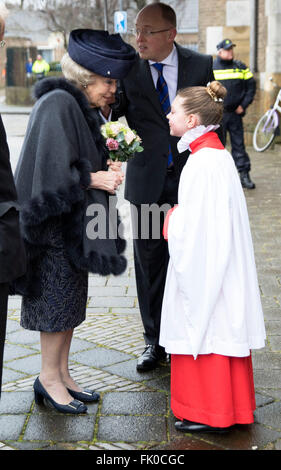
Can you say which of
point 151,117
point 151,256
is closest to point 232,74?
point 151,117

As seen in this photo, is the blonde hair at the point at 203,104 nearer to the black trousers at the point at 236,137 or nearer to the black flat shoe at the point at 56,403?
the black flat shoe at the point at 56,403

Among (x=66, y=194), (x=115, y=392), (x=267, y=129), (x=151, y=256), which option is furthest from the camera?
(x=267, y=129)

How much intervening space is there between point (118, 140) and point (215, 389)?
1.37 meters

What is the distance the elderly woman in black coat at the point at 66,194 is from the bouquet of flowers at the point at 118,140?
5cm

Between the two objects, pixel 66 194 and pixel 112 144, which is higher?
pixel 112 144

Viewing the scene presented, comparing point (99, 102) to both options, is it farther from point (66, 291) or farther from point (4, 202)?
point (4, 202)

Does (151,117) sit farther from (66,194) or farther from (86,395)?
(86,395)

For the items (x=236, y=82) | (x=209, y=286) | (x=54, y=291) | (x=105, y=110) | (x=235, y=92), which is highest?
(x=105, y=110)

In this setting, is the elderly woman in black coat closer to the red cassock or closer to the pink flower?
the pink flower

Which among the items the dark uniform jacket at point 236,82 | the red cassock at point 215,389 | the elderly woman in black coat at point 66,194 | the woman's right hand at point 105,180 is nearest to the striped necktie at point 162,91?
the elderly woman in black coat at point 66,194

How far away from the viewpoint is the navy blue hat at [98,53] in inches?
153

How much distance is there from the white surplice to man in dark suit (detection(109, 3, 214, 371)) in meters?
1.00

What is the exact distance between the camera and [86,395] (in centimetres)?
423

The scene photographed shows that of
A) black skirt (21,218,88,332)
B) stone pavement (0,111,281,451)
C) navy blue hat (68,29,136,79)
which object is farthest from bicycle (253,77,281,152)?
black skirt (21,218,88,332)
